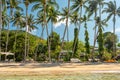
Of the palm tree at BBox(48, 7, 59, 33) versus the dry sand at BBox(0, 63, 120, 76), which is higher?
the palm tree at BBox(48, 7, 59, 33)

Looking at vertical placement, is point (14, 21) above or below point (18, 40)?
above

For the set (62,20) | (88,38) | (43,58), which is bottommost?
(43,58)

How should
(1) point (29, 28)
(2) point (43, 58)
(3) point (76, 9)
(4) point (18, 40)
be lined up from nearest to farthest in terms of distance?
(3) point (76, 9), (2) point (43, 58), (4) point (18, 40), (1) point (29, 28)

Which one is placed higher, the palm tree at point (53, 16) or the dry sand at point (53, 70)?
the palm tree at point (53, 16)

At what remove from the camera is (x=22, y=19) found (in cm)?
6781

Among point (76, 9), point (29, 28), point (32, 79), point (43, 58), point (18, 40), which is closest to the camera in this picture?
point (32, 79)

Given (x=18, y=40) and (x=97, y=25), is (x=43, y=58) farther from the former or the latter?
(x=97, y=25)

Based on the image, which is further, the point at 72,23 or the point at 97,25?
the point at 72,23

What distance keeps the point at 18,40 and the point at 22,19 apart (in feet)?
17.2

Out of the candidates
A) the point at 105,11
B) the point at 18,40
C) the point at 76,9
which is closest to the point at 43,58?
the point at 18,40

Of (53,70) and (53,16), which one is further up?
(53,16)

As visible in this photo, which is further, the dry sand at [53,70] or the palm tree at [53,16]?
the palm tree at [53,16]

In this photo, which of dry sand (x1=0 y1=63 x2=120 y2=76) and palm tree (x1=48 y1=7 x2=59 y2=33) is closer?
dry sand (x1=0 y1=63 x2=120 y2=76)

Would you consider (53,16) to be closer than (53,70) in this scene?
No
